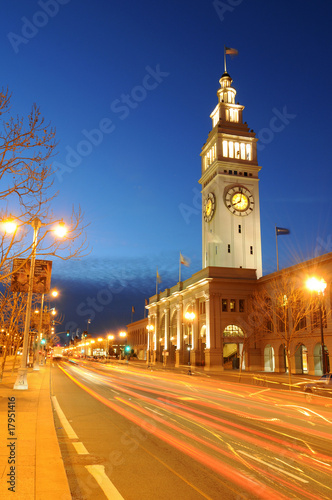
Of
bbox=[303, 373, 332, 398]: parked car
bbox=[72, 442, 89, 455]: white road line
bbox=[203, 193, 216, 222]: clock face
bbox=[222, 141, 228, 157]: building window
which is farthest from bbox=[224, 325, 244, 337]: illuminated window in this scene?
bbox=[72, 442, 89, 455]: white road line

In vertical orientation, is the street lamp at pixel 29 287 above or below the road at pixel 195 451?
above

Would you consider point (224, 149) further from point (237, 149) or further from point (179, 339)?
point (179, 339)

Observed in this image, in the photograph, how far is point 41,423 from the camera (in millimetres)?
12367

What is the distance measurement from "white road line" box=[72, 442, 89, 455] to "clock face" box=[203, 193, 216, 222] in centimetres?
6695

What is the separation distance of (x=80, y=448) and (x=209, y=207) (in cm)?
6997

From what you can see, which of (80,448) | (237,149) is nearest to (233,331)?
(237,149)

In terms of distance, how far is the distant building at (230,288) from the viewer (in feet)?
166

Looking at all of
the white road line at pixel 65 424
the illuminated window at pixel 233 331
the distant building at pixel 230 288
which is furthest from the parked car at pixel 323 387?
the illuminated window at pixel 233 331

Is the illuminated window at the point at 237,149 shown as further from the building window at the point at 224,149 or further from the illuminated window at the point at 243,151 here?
the building window at the point at 224,149

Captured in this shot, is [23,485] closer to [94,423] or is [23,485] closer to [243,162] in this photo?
[94,423]

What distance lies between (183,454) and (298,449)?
293 centimetres

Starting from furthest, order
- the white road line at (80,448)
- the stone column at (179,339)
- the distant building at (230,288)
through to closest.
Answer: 1. the stone column at (179,339)
2. the distant building at (230,288)
3. the white road line at (80,448)

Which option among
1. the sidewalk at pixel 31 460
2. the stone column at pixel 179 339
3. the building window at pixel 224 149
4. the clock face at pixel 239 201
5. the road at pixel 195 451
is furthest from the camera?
the building window at pixel 224 149

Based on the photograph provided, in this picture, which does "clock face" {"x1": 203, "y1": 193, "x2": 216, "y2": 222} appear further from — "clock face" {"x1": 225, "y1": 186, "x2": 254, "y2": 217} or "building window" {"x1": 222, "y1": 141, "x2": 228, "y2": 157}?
"building window" {"x1": 222, "y1": 141, "x2": 228, "y2": 157}
